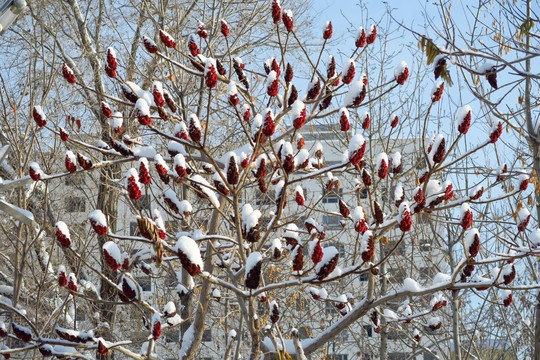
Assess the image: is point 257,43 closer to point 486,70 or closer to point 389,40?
point 389,40

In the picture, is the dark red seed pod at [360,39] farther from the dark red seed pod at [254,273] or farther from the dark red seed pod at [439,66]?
the dark red seed pod at [254,273]

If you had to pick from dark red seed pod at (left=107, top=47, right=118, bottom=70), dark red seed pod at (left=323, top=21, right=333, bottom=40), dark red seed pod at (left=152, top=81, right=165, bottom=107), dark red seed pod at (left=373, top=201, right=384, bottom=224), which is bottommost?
dark red seed pod at (left=373, top=201, right=384, bottom=224)

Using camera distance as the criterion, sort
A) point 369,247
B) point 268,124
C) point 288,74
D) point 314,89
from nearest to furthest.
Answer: point 268,124, point 369,247, point 288,74, point 314,89

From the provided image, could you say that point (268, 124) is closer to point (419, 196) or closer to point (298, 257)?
point (298, 257)

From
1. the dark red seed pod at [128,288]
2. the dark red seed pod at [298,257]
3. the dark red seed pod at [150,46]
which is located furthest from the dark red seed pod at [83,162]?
the dark red seed pod at [298,257]

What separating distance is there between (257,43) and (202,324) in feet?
22.9

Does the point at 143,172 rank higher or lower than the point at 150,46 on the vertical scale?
Answer: lower

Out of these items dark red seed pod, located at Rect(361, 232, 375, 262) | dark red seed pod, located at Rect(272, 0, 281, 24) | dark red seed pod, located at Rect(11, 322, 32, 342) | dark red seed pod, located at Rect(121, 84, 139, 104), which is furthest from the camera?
dark red seed pod, located at Rect(272, 0, 281, 24)

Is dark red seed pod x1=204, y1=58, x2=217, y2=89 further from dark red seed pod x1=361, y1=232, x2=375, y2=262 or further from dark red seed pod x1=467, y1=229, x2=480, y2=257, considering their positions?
dark red seed pod x1=467, y1=229, x2=480, y2=257

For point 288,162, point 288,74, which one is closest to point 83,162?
point 288,74

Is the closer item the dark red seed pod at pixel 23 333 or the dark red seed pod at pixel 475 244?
the dark red seed pod at pixel 475 244

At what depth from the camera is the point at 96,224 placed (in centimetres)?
343

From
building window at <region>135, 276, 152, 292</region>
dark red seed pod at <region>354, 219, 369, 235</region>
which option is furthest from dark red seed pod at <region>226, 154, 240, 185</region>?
building window at <region>135, 276, 152, 292</region>

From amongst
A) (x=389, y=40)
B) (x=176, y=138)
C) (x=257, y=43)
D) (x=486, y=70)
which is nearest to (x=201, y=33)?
(x=176, y=138)
